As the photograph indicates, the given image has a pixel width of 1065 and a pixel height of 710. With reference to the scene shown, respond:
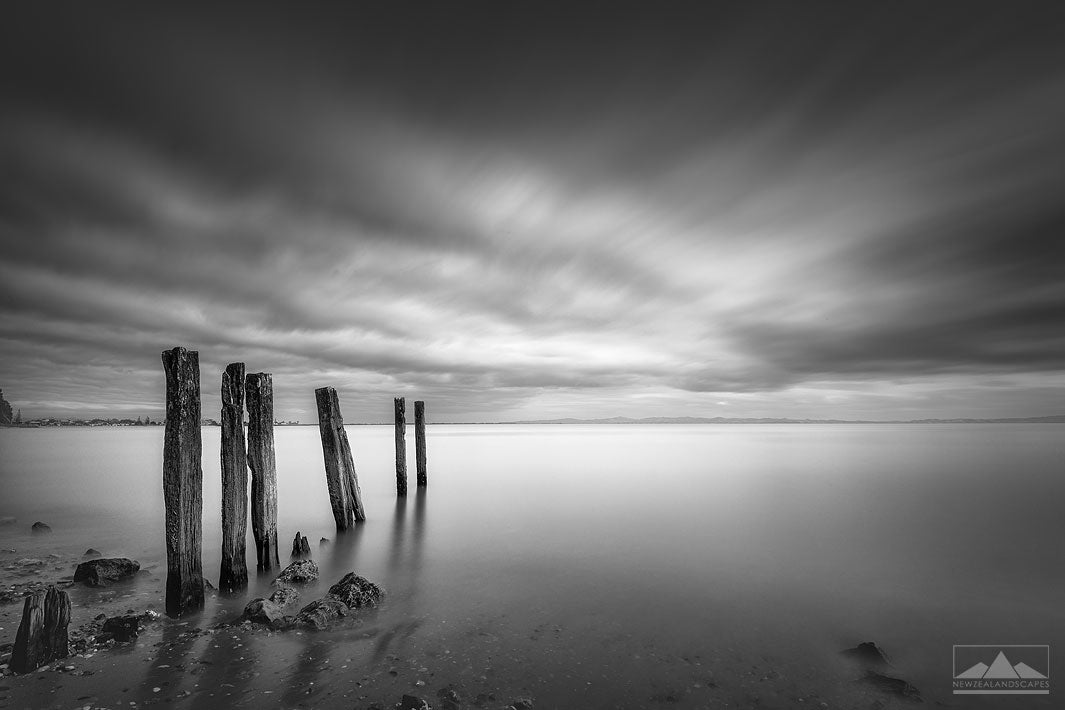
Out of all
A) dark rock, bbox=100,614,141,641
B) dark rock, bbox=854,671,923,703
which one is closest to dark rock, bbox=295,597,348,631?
dark rock, bbox=100,614,141,641

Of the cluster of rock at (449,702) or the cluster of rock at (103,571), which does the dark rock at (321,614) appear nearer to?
the cluster of rock at (449,702)

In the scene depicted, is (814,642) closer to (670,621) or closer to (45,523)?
(670,621)

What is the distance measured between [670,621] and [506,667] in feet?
9.56

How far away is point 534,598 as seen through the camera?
8180 millimetres

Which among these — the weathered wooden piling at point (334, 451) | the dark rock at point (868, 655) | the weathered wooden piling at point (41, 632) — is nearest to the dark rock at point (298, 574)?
the weathered wooden piling at point (41, 632)

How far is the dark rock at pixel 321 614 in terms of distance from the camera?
21.2ft

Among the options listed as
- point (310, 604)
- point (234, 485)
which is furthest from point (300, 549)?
point (310, 604)

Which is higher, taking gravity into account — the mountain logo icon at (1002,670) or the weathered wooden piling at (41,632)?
the weathered wooden piling at (41,632)

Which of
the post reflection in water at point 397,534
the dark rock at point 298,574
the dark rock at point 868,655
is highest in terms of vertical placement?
the dark rock at point 298,574

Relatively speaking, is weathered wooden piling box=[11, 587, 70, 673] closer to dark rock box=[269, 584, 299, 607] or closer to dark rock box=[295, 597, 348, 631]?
dark rock box=[269, 584, 299, 607]

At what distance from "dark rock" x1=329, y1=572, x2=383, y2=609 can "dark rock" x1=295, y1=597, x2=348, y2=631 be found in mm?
217

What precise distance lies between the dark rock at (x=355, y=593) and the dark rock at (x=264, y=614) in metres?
0.83

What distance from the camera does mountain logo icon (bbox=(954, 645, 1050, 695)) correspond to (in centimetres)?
568

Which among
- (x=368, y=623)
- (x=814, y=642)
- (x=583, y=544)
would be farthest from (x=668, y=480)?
(x=368, y=623)
